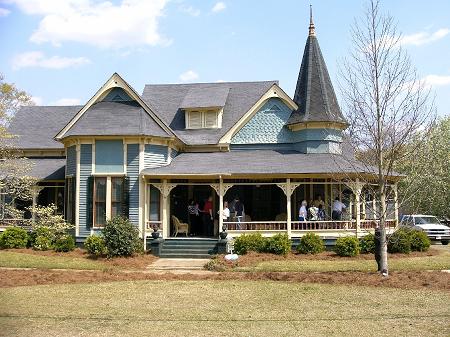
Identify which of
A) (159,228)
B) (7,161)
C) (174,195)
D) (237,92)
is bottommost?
(159,228)

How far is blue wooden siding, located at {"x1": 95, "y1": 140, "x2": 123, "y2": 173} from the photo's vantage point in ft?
75.0

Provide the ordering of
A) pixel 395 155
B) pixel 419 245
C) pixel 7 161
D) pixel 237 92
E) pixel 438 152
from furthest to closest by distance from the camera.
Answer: pixel 438 152, pixel 237 92, pixel 7 161, pixel 419 245, pixel 395 155

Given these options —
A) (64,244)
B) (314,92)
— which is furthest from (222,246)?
(314,92)

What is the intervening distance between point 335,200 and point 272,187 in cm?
337

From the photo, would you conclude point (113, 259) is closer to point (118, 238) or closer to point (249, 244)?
point (118, 238)

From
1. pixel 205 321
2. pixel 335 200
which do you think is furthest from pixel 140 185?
pixel 205 321

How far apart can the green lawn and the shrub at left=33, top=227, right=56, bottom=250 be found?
1.21 m

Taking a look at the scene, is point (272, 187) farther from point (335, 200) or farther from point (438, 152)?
point (438, 152)

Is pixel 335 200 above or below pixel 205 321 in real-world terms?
above

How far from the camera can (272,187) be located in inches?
1012

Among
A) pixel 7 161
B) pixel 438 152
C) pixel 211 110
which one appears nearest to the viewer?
pixel 7 161

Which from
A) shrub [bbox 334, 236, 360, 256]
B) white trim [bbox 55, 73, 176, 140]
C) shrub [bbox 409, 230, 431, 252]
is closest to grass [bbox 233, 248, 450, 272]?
shrub [bbox 334, 236, 360, 256]

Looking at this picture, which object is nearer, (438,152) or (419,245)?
(419,245)

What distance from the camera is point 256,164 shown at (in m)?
23.5
